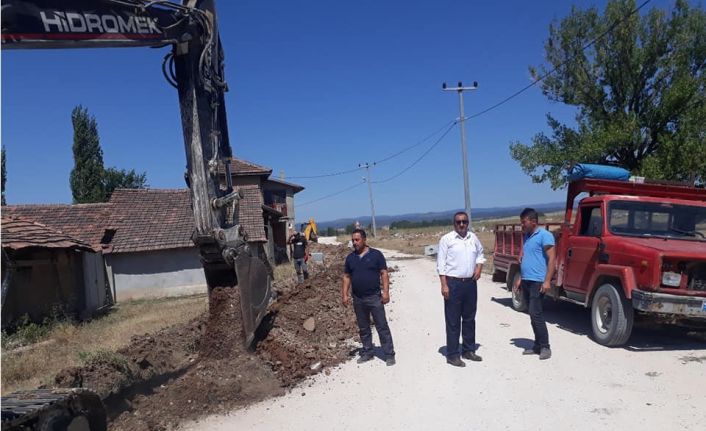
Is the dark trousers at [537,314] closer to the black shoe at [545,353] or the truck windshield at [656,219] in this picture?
the black shoe at [545,353]

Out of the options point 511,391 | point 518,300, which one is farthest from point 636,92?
point 511,391

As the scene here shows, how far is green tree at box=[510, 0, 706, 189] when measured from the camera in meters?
16.7

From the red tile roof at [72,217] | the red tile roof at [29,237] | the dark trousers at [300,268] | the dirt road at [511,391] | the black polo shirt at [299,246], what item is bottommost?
the dirt road at [511,391]

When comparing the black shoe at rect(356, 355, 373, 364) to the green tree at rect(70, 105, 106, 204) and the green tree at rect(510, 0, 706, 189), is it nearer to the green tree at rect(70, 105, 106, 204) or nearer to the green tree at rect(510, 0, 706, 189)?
the green tree at rect(510, 0, 706, 189)

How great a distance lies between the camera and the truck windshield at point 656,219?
331 inches

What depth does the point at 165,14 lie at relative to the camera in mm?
6293

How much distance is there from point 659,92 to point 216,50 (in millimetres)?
15929

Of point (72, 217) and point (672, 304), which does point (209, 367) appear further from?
point (72, 217)

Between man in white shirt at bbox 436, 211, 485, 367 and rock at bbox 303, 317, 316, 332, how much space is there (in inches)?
113

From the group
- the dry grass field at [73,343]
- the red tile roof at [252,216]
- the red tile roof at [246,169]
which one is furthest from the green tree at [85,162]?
the dry grass field at [73,343]

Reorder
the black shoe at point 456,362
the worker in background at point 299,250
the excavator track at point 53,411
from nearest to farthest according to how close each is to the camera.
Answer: the excavator track at point 53,411 < the black shoe at point 456,362 < the worker in background at point 299,250

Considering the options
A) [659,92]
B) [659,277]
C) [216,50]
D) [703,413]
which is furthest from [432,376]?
[659,92]

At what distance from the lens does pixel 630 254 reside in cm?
761

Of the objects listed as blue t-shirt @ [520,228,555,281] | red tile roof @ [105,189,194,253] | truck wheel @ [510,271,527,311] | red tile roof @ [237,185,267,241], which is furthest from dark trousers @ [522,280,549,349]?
red tile roof @ [237,185,267,241]
